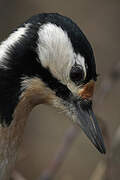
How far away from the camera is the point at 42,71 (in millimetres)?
3227

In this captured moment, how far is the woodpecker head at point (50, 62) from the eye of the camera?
10.4 feet

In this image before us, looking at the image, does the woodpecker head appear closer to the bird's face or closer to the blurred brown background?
the bird's face

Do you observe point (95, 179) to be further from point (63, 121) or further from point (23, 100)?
point (63, 121)

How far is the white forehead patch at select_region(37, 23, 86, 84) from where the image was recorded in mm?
3193

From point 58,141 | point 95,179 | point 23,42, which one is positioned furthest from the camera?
point 58,141

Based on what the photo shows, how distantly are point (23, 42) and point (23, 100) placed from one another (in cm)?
31

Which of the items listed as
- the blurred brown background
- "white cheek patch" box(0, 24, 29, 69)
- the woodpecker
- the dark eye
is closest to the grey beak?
the woodpecker

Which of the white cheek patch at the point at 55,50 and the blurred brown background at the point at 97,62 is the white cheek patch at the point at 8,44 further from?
the blurred brown background at the point at 97,62

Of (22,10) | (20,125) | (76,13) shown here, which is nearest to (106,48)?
(76,13)

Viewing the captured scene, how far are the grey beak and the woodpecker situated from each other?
0.10ft

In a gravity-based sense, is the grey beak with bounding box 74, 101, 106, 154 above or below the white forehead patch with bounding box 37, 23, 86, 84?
below

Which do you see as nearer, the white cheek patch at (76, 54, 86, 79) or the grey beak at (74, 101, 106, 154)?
the white cheek patch at (76, 54, 86, 79)

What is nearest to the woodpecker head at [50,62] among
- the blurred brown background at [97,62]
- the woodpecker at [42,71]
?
the woodpecker at [42,71]

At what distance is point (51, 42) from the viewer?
322cm
